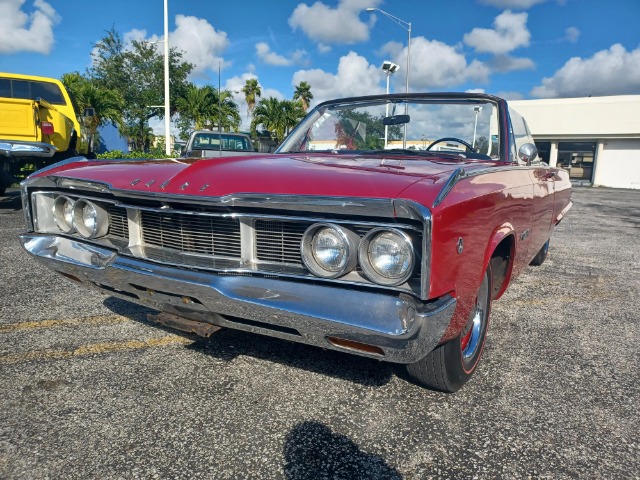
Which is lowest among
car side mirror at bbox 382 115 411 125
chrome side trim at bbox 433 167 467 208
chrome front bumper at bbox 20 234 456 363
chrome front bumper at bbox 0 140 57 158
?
chrome front bumper at bbox 20 234 456 363

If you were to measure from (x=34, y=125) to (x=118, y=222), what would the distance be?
→ 21.3 ft

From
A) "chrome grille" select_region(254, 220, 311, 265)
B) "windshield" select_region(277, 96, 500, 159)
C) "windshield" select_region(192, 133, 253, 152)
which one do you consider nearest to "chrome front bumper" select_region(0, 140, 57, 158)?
"windshield" select_region(192, 133, 253, 152)

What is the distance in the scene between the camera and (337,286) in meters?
1.84

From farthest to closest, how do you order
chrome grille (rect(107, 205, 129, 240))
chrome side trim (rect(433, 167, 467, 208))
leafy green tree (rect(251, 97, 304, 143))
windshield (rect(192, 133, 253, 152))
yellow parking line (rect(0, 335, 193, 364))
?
leafy green tree (rect(251, 97, 304, 143))
windshield (rect(192, 133, 253, 152))
yellow parking line (rect(0, 335, 193, 364))
chrome grille (rect(107, 205, 129, 240))
chrome side trim (rect(433, 167, 467, 208))

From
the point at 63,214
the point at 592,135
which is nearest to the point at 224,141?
the point at 63,214

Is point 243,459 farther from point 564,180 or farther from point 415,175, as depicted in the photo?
point 564,180

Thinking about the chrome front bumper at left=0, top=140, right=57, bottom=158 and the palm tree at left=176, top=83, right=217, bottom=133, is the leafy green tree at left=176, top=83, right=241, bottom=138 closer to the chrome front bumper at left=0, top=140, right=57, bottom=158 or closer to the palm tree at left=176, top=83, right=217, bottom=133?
the palm tree at left=176, top=83, right=217, bottom=133

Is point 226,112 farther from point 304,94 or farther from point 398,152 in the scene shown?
point 398,152

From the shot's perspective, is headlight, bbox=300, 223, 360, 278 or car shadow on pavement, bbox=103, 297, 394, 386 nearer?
headlight, bbox=300, 223, 360, 278

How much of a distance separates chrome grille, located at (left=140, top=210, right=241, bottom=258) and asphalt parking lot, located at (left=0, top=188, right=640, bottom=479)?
724 mm

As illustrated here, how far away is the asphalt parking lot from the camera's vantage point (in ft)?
5.94

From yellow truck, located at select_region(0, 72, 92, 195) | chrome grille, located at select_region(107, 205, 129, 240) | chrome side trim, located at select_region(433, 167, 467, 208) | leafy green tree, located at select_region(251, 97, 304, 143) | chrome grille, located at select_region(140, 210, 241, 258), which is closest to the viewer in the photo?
chrome side trim, located at select_region(433, 167, 467, 208)

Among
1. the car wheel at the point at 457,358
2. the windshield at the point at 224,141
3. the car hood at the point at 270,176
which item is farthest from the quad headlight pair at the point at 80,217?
the windshield at the point at 224,141

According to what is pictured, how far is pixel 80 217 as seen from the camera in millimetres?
2643
